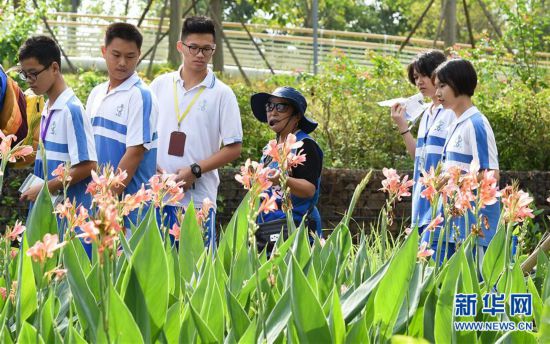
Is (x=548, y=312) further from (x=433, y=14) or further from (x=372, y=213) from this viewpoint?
(x=433, y=14)

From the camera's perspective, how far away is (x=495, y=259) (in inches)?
105

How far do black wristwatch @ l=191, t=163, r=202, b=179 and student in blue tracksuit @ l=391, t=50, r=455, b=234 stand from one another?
958 mm

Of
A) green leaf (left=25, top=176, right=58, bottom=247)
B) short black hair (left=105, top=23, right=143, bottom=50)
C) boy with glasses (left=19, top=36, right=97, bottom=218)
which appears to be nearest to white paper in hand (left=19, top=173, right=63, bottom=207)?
boy with glasses (left=19, top=36, right=97, bottom=218)

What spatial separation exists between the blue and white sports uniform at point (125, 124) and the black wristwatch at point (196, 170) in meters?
0.22

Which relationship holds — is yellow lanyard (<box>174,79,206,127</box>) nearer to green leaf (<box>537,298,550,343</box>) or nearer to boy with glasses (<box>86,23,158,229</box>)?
boy with glasses (<box>86,23,158,229</box>)

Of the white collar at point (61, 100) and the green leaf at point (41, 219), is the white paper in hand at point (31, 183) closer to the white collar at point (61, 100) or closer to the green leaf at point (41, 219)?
the white collar at point (61, 100)

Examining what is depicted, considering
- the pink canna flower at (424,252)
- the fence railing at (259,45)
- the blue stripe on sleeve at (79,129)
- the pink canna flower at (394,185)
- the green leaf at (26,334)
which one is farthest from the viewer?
the fence railing at (259,45)

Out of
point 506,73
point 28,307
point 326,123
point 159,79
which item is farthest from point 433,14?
point 28,307

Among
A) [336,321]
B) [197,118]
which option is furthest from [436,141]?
[336,321]

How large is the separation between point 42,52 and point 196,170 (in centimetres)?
89

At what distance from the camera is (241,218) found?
9.69 feet

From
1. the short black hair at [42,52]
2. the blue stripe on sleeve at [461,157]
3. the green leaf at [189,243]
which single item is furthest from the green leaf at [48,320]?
the blue stripe on sleeve at [461,157]

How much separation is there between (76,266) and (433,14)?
3858 cm

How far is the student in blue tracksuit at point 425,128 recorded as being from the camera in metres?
Answer: 4.55
